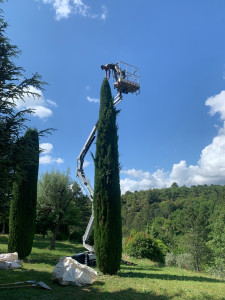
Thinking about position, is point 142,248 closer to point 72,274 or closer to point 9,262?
point 9,262

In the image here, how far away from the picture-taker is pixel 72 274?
22.8 feet

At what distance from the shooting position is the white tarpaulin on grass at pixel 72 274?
6.79m

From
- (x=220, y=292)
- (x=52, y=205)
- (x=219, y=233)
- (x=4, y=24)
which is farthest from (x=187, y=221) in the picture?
(x=4, y=24)

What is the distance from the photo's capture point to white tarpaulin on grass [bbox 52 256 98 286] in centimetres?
679

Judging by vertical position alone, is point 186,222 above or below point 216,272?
above

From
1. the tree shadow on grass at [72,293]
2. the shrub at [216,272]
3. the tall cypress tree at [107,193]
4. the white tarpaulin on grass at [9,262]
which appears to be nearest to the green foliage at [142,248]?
the shrub at [216,272]

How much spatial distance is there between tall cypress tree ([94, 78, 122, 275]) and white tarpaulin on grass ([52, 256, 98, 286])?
1729 mm

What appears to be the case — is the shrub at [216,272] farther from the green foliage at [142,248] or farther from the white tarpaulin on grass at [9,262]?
the white tarpaulin on grass at [9,262]

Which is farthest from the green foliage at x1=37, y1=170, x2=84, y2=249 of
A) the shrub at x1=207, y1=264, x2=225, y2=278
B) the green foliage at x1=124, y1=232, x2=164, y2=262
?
the shrub at x1=207, y1=264, x2=225, y2=278

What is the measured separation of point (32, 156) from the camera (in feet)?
25.3

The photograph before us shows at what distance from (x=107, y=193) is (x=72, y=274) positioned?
11.0 ft

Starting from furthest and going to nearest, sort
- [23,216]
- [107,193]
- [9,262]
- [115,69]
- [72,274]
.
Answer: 1. [115,69]
2. [23,216]
3. [107,193]
4. [9,262]
5. [72,274]

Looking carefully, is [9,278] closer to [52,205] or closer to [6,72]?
[6,72]

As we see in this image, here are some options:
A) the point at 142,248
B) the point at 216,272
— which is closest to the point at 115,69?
the point at 142,248
